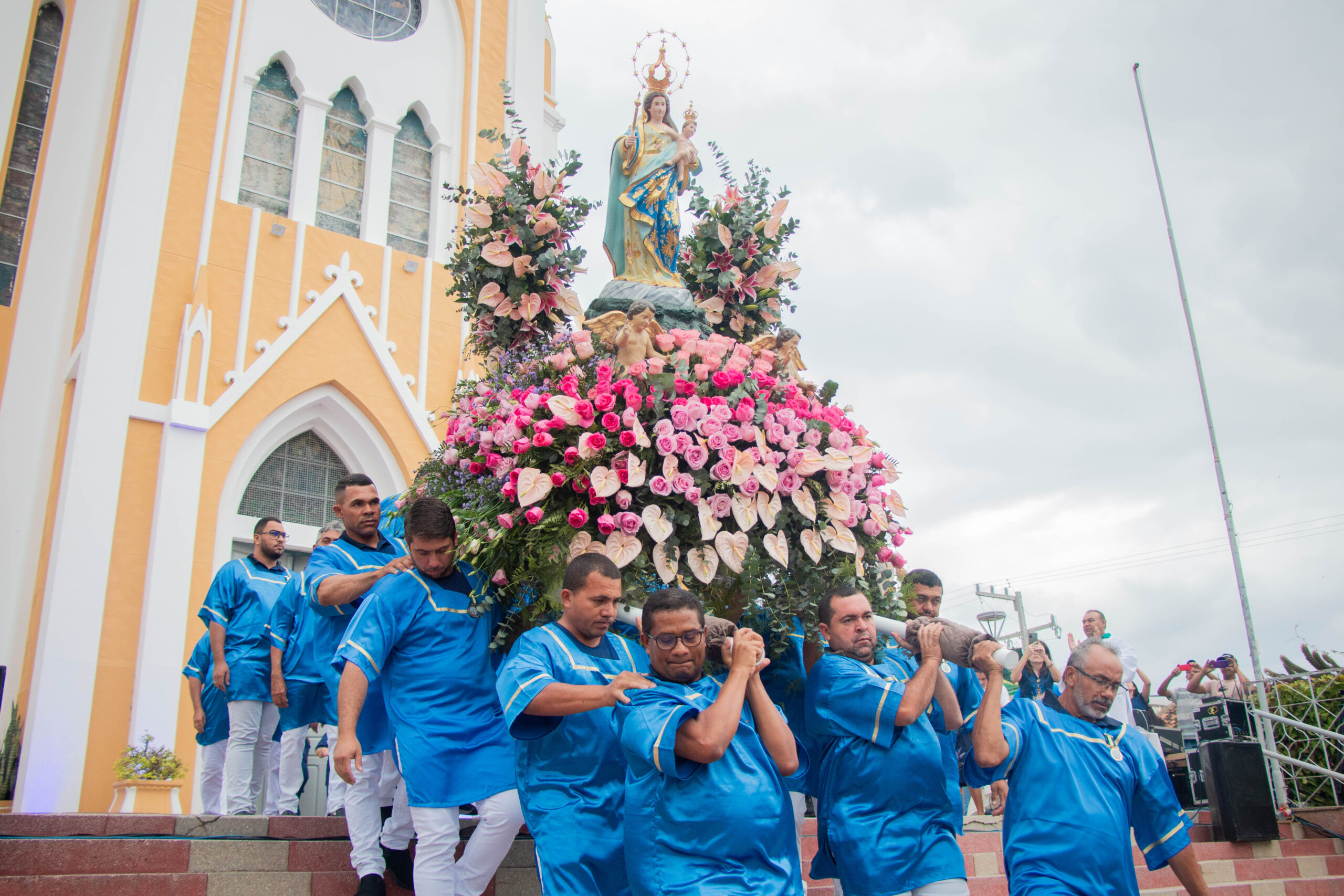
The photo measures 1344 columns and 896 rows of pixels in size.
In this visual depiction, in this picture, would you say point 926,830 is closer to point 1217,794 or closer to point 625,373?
point 625,373

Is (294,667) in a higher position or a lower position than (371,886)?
higher

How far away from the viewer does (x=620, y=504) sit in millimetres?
3922

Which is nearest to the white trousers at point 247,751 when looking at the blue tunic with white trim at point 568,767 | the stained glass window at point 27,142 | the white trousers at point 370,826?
the white trousers at point 370,826

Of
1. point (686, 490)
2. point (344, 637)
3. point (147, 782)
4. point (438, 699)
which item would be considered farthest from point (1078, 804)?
point (147, 782)

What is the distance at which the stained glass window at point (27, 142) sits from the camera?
13.4 m

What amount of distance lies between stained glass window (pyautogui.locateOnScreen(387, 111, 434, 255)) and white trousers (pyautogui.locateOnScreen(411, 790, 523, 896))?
471 inches

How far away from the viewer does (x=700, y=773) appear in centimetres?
316

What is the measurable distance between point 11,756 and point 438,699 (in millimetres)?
9506

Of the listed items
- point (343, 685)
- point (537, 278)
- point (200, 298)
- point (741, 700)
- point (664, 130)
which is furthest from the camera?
point (200, 298)

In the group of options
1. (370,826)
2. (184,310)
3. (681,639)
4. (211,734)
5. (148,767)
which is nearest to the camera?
(681,639)

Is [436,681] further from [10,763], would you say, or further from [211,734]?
[10,763]

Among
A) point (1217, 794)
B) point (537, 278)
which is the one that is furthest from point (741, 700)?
point (1217, 794)

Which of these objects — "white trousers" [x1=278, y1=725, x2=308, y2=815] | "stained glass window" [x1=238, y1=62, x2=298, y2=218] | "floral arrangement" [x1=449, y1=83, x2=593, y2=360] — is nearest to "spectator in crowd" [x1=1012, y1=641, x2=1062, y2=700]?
"floral arrangement" [x1=449, y1=83, x2=593, y2=360]

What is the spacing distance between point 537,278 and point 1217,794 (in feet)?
22.0
